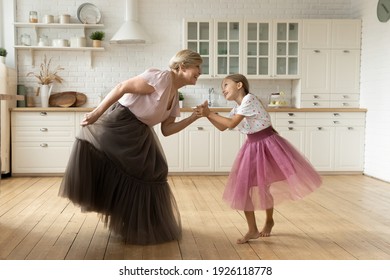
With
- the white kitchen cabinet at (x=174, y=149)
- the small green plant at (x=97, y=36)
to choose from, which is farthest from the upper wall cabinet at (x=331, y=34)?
the small green plant at (x=97, y=36)

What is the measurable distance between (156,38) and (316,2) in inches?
91.6

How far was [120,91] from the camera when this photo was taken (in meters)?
3.09

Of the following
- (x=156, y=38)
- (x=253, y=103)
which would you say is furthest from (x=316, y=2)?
(x=253, y=103)

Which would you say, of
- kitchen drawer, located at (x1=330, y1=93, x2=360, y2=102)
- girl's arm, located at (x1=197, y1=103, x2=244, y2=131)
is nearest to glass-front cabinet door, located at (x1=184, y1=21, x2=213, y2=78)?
kitchen drawer, located at (x1=330, y1=93, x2=360, y2=102)

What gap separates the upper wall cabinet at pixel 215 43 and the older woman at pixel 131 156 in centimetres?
360

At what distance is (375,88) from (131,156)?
4305mm

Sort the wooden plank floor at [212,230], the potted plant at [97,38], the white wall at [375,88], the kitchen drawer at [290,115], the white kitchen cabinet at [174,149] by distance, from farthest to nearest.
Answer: the potted plant at [97,38]
the kitchen drawer at [290,115]
the white kitchen cabinet at [174,149]
the white wall at [375,88]
the wooden plank floor at [212,230]

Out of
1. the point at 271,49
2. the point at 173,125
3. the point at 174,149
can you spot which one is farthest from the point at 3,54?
the point at 173,125

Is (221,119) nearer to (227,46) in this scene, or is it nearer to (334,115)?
(227,46)

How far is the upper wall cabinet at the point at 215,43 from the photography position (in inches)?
269

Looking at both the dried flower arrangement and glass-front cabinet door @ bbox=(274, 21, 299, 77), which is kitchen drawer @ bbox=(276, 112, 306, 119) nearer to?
glass-front cabinet door @ bbox=(274, 21, 299, 77)

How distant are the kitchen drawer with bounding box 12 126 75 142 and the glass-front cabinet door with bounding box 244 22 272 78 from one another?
2.51 m

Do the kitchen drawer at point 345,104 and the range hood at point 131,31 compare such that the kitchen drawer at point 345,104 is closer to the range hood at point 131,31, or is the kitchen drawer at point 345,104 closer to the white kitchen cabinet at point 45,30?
the range hood at point 131,31
